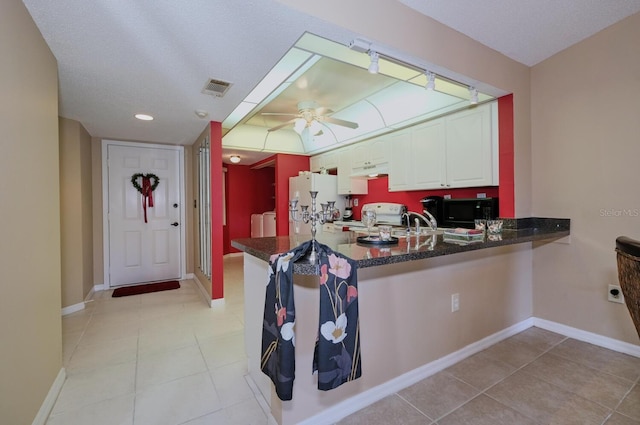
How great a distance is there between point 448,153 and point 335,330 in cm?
258

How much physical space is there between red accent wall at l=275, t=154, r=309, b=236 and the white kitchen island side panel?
367cm

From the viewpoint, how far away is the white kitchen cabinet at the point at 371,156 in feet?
13.2

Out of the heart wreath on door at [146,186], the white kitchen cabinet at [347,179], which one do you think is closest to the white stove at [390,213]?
the white kitchen cabinet at [347,179]

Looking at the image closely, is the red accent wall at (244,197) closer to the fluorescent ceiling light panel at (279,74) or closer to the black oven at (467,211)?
the fluorescent ceiling light panel at (279,74)

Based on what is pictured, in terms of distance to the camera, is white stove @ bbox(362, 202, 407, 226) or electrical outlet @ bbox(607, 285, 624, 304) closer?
electrical outlet @ bbox(607, 285, 624, 304)

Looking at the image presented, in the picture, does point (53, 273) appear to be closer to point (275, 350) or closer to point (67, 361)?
point (67, 361)

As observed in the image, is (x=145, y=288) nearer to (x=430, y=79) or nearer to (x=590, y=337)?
(x=430, y=79)

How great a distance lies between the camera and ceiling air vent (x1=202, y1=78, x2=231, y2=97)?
2354 millimetres

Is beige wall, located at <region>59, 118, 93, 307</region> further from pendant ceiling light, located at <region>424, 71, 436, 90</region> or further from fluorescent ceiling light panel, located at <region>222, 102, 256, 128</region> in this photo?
pendant ceiling light, located at <region>424, 71, 436, 90</region>

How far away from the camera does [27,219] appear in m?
1.50

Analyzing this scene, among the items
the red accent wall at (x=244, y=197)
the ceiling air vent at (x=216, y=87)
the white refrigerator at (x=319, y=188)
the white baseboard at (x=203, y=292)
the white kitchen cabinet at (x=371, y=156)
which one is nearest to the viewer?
the ceiling air vent at (x=216, y=87)

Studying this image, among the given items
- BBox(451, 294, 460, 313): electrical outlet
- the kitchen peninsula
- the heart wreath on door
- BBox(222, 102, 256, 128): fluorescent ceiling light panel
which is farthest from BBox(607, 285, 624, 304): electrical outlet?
the heart wreath on door

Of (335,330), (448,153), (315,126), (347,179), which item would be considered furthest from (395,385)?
(347,179)

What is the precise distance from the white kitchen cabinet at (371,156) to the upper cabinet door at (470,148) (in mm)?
982
